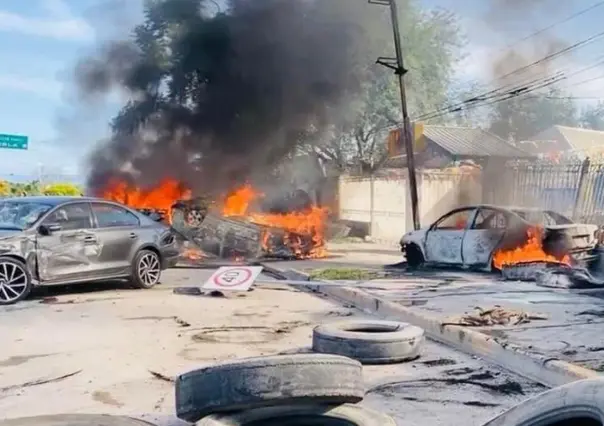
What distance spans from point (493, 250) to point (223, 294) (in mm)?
5399

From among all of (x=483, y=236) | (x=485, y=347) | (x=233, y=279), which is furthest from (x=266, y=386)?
(x=483, y=236)

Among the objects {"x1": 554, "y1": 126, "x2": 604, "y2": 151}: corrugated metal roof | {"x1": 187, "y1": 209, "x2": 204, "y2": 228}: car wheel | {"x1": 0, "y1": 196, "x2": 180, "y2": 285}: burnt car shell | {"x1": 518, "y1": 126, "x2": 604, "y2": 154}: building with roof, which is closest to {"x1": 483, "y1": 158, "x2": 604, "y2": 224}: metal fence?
{"x1": 187, "y1": 209, "x2": 204, "y2": 228}: car wheel

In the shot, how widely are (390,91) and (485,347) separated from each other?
24.2 metres

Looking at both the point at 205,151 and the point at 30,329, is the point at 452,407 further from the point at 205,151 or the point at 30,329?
the point at 205,151

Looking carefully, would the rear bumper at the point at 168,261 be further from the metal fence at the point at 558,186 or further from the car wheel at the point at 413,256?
the metal fence at the point at 558,186

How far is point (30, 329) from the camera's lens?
7.92m

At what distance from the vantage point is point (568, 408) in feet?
7.85

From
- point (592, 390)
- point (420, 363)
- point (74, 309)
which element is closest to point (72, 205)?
point (74, 309)

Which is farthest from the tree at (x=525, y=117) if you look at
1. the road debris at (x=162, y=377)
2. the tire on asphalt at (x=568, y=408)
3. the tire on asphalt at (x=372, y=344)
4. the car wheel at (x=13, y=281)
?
the tire on asphalt at (x=568, y=408)

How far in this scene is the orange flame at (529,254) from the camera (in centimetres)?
1270

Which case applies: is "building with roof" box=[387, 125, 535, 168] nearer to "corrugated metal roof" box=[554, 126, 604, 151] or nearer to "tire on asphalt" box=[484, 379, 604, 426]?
"corrugated metal roof" box=[554, 126, 604, 151]

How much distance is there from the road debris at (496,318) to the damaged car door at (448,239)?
5501 millimetres

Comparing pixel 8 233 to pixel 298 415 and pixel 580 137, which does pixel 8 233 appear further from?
pixel 580 137

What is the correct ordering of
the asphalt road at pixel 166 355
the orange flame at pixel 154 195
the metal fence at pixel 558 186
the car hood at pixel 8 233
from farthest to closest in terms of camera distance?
the orange flame at pixel 154 195 < the metal fence at pixel 558 186 < the car hood at pixel 8 233 < the asphalt road at pixel 166 355
